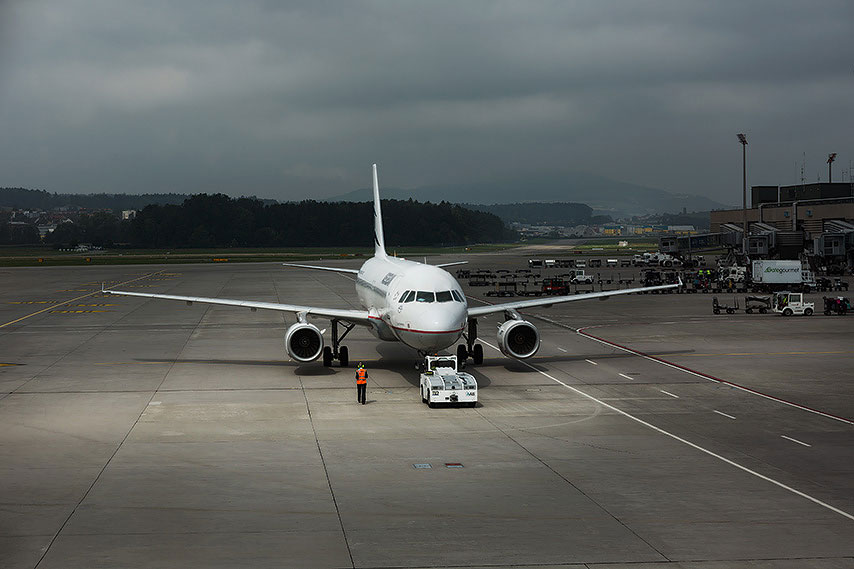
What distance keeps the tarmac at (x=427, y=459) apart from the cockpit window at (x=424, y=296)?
Result: 3919 mm

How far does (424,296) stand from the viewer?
119 ft

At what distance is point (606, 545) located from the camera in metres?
17.5

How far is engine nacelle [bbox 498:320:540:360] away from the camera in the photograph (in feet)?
135

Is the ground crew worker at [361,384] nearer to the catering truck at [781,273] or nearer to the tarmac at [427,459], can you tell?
the tarmac at [427,459]

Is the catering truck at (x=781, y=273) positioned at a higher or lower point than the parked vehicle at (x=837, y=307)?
higher

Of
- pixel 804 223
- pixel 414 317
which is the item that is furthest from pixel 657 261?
pixel 414 317

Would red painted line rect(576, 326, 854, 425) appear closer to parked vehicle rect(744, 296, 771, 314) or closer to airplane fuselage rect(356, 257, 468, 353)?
airplane fuselage rect(356, 257, 468, 353)

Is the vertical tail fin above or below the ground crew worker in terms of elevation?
above

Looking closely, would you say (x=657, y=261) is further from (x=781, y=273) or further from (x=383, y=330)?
(x=383, y=330)

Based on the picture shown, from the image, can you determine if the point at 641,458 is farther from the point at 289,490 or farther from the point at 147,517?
the point at 147,517

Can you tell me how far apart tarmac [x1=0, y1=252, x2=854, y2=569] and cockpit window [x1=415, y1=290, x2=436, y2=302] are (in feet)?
12.9

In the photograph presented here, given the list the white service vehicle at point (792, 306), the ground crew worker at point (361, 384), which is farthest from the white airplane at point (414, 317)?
the white service vehicle at point (792, 306)

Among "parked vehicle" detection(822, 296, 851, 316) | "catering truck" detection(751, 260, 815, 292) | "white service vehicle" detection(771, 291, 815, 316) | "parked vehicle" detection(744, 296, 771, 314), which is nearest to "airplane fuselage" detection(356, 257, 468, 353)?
"white service vehicle" detection(771, 291, 815, 316)

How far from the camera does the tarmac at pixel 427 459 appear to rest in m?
17.5
